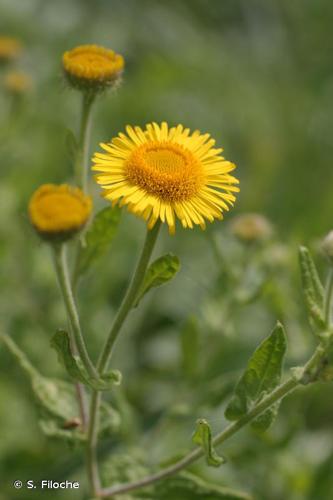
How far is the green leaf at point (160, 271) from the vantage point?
165 centimetres

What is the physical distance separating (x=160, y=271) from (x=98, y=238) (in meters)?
0.38

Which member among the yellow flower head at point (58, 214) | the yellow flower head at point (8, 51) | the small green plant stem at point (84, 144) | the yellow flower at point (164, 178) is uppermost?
the yellow flower head at point (8, 51)

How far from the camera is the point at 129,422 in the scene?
249 cm

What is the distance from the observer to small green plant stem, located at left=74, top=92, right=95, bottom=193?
6.23ft

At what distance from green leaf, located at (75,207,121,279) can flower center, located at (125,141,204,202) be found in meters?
0.26

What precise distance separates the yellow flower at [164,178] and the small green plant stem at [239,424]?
0.42 metres

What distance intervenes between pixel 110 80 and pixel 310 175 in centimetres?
301

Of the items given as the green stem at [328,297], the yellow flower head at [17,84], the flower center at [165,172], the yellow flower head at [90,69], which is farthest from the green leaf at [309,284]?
the yellow flower head at [17,84]

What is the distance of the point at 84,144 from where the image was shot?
192 centimetres

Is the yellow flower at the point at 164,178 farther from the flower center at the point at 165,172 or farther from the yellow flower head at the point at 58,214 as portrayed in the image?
the yellow flower head at the point at 58,214

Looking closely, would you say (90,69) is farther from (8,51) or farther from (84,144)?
(8,51)

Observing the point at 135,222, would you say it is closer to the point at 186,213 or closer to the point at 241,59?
the point at 186,213

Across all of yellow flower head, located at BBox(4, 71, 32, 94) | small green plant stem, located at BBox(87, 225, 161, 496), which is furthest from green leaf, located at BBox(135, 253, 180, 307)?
yellow flower head, located at BBox(4, 71, 32, 94)

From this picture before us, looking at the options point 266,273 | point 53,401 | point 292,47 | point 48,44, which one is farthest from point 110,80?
point 292,47
